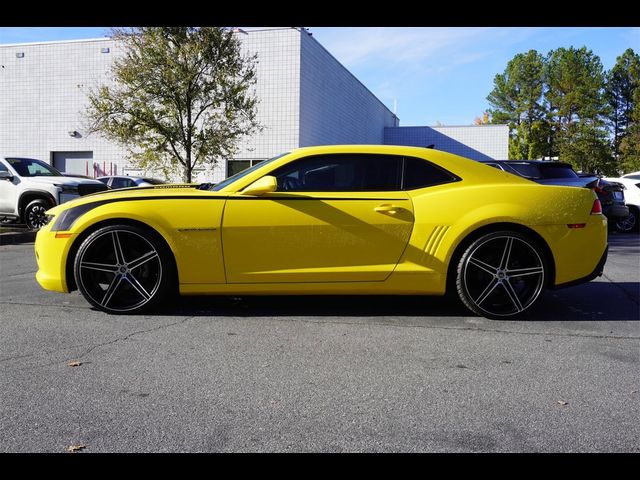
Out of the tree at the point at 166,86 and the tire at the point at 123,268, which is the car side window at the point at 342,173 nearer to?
the tire at the point at 123,268

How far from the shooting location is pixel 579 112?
46.5m

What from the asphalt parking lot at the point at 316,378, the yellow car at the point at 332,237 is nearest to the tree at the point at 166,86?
the asphalt parking lot at the point at 316,378

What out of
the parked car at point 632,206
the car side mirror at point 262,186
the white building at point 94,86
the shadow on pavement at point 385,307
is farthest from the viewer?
the white building at point 94,86

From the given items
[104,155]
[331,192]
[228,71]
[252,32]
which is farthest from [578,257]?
[104,155]

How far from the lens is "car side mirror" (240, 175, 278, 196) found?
14.2ft

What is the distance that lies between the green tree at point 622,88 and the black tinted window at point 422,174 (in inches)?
1950

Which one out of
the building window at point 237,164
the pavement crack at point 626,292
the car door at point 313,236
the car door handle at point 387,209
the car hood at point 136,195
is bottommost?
the pavement crack at point 626,292

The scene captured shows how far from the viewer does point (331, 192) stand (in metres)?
4.52

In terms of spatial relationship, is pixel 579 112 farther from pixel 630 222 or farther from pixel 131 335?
pixel 131 335

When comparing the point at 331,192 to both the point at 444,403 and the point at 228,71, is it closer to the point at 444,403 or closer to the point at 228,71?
the point at 444,403

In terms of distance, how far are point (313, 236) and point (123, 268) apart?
1.61 meters

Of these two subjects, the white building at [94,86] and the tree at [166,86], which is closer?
the tree at [166,86]

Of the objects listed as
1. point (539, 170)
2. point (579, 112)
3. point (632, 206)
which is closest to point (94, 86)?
point (539, 170)

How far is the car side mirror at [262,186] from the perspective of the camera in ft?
14.2
